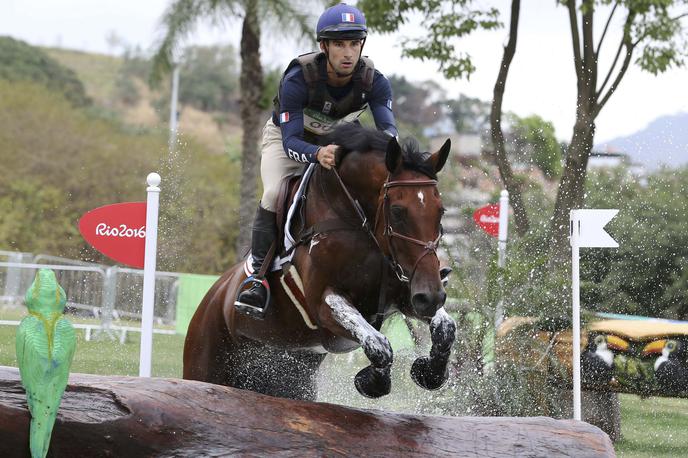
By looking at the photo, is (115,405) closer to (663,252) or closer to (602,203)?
(663,252)

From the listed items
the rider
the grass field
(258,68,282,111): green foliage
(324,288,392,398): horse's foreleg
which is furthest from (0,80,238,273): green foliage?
(324,288,392,398): horse's foreleg

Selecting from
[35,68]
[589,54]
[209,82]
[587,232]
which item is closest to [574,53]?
[589,54]

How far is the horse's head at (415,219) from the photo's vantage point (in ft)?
13.2

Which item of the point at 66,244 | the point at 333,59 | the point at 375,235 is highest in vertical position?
the point at 333,59

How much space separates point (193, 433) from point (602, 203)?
8.65 metres

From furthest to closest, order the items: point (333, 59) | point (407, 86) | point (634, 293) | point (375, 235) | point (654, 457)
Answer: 1. point (407, 86)
2. point (634, 293)
3. point (654, 457)
4. point (333, 59)
5. point (375, 235)

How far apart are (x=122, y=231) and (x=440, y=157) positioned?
2789 millimetres

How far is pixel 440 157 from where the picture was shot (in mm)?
4309

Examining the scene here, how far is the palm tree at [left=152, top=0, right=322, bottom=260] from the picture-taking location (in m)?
15.2

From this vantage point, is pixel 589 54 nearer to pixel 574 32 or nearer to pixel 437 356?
pixel 574 32

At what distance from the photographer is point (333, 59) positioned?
4.75 metres

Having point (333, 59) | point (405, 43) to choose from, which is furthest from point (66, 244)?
point (333, 59)

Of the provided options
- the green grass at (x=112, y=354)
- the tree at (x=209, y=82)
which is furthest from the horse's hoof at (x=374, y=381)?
the tree at (x=209, y=82)

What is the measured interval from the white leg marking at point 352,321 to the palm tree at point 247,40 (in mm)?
11168
